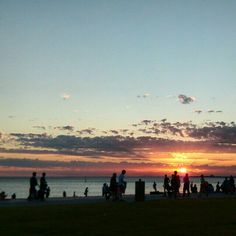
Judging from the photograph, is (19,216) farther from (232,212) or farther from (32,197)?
(32,197)

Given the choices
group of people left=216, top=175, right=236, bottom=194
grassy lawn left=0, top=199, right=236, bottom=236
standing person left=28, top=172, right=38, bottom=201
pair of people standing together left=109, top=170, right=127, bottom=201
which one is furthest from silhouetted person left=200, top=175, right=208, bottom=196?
grassy lawn left=0, top=199, right=236, bottom=236

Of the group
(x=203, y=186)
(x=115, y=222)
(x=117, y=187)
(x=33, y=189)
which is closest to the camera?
(x=115, y=222)

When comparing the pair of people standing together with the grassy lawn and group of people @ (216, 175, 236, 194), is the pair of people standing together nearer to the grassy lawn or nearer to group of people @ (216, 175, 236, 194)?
the grassy lawn

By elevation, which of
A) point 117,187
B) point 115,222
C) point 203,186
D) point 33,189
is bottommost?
point 115,222

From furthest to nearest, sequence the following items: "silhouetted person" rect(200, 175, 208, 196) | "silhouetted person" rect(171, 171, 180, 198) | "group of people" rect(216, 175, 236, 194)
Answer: "group of people" rect(216, 175, 236, 194), "silhouetted person" rect(200, 175, 208, 196), "silhouetted person" rect(171, 171, 180, 198)

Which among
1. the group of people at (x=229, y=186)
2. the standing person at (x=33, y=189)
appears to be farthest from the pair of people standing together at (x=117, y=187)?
the group of people at (x=229, y=186)

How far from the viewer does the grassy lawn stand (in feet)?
58.2

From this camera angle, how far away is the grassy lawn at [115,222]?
58.2 ft

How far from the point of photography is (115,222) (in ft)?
67.1

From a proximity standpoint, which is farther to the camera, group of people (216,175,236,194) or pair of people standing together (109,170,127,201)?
group of people (216,175,236,194)

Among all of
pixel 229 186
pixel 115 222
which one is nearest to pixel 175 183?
pixel 229 186

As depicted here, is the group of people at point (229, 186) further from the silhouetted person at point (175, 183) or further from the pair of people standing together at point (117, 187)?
the pair of people standing together at point (117, 187)

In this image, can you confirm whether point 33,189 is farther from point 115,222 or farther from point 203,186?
point 203,186

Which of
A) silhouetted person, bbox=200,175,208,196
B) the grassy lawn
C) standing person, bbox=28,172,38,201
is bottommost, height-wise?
the grassy lawn
